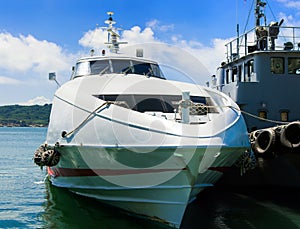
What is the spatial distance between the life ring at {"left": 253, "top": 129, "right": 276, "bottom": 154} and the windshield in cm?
404

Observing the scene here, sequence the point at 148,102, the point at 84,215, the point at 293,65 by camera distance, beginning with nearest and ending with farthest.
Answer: the point at 148,102, the point at 84,215, the point at 293,65

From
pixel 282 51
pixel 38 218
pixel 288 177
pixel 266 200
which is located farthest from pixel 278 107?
pixel 38 218

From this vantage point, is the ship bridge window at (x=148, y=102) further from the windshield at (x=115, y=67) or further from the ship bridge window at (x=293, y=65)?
the ship bridge window at (x=293, y=65)

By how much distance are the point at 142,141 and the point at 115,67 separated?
4779mm

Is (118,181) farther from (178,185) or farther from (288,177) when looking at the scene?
(288,177)

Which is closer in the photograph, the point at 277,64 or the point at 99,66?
the point at 99,66

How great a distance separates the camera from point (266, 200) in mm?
12773

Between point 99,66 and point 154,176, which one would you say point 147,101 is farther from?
point 99,66

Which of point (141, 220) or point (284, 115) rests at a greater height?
point (284, 115)

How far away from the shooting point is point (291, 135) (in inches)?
476

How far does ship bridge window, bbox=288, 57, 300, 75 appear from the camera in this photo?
16438 millimetres

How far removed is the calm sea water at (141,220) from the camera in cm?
984

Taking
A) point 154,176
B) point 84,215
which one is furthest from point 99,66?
point 154,176

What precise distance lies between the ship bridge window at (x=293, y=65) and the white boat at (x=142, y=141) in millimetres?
7250
